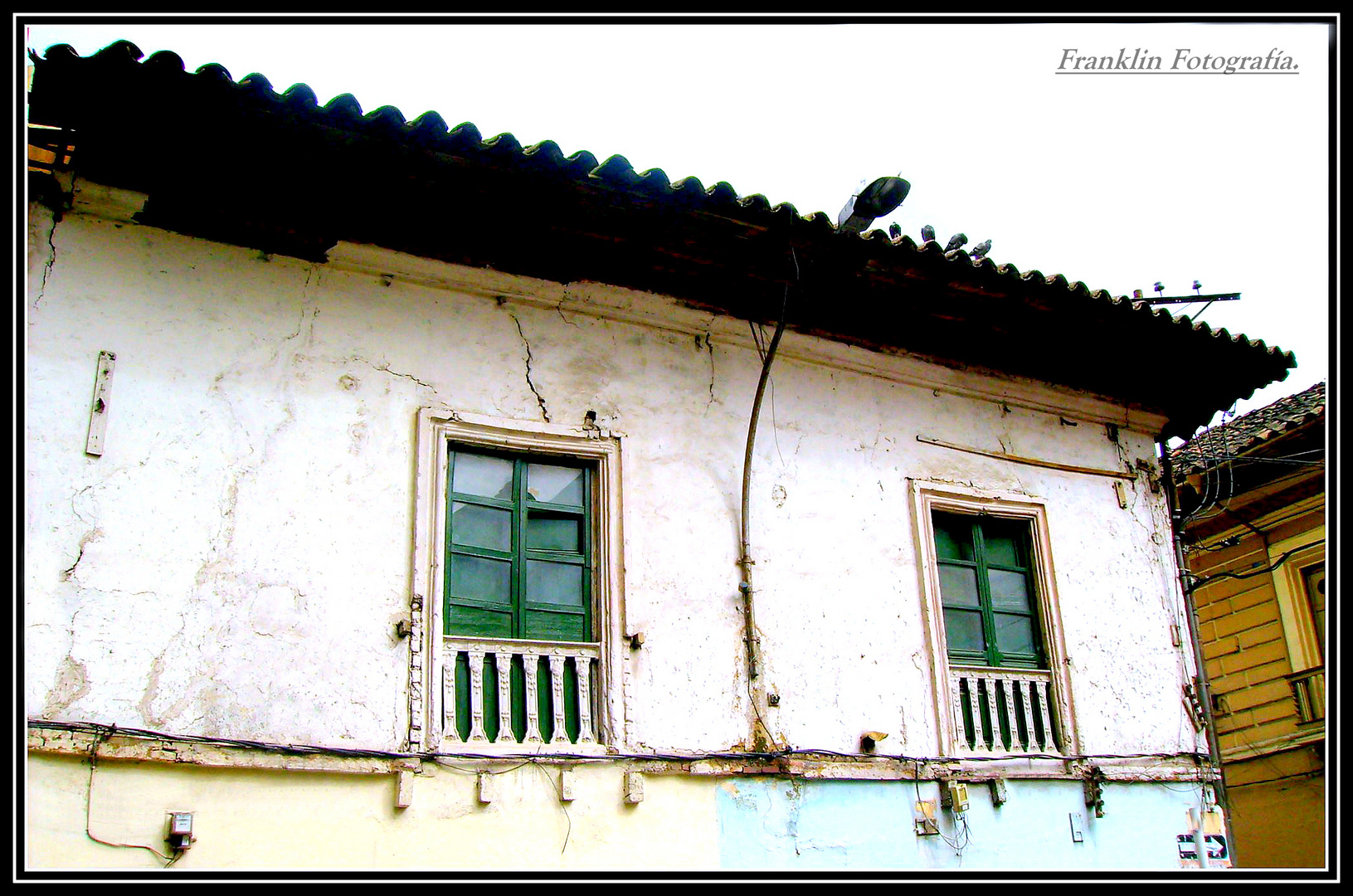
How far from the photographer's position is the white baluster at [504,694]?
551cm

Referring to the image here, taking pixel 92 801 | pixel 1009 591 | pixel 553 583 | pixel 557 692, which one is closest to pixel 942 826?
pixel 1009 591

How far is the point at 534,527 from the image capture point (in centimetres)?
607

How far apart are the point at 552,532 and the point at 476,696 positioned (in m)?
0.97

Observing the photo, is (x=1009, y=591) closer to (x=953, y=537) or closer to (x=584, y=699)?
(x=953, y=537)

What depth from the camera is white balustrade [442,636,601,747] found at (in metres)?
5.50

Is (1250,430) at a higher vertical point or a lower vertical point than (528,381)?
higher

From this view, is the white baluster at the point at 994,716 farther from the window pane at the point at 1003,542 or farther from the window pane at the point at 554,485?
the window pane at the point at 554,485

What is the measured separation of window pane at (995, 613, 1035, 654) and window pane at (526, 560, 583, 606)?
2680 millimetres

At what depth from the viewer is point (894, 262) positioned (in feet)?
21.8

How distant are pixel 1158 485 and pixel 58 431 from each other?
22.2 feet

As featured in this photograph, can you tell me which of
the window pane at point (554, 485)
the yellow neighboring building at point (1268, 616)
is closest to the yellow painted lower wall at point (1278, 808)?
the yellow neighboring building at point (1268, 616)

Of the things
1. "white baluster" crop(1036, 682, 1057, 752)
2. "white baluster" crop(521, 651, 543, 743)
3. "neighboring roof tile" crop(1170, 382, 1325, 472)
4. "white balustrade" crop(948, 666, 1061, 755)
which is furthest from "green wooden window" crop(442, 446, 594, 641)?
"neighboring roof tile" crop(1170, 382, 1325, 472)
